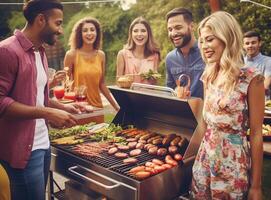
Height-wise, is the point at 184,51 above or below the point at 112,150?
above

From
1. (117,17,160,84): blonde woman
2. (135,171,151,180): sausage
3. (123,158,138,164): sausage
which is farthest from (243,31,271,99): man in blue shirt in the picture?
(135,171,151,180): sausage

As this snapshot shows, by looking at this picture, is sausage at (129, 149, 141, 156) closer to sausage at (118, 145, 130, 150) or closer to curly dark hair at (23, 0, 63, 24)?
sausage at (118, 145, 130, 150)

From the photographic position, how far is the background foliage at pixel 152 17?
15.0m

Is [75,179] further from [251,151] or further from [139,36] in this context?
[139,36]

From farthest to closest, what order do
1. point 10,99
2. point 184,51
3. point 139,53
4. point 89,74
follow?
point 139,53 < point 89,74 < point 184,51 < point 10,99

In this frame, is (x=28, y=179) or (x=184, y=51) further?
(x=184, y=51)

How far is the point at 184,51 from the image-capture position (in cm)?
443

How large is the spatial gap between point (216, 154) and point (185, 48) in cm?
219

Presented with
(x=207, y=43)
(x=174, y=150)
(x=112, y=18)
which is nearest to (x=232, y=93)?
(x=207, y=43)

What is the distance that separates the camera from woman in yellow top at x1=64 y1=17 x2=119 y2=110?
5312mm

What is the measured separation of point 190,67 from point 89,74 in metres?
1.70

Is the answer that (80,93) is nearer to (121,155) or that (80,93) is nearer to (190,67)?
(190,67)

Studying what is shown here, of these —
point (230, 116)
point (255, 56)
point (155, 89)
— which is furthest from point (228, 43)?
point (255, 56)

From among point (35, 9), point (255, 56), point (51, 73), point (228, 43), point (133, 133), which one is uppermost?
point (35, 9)
